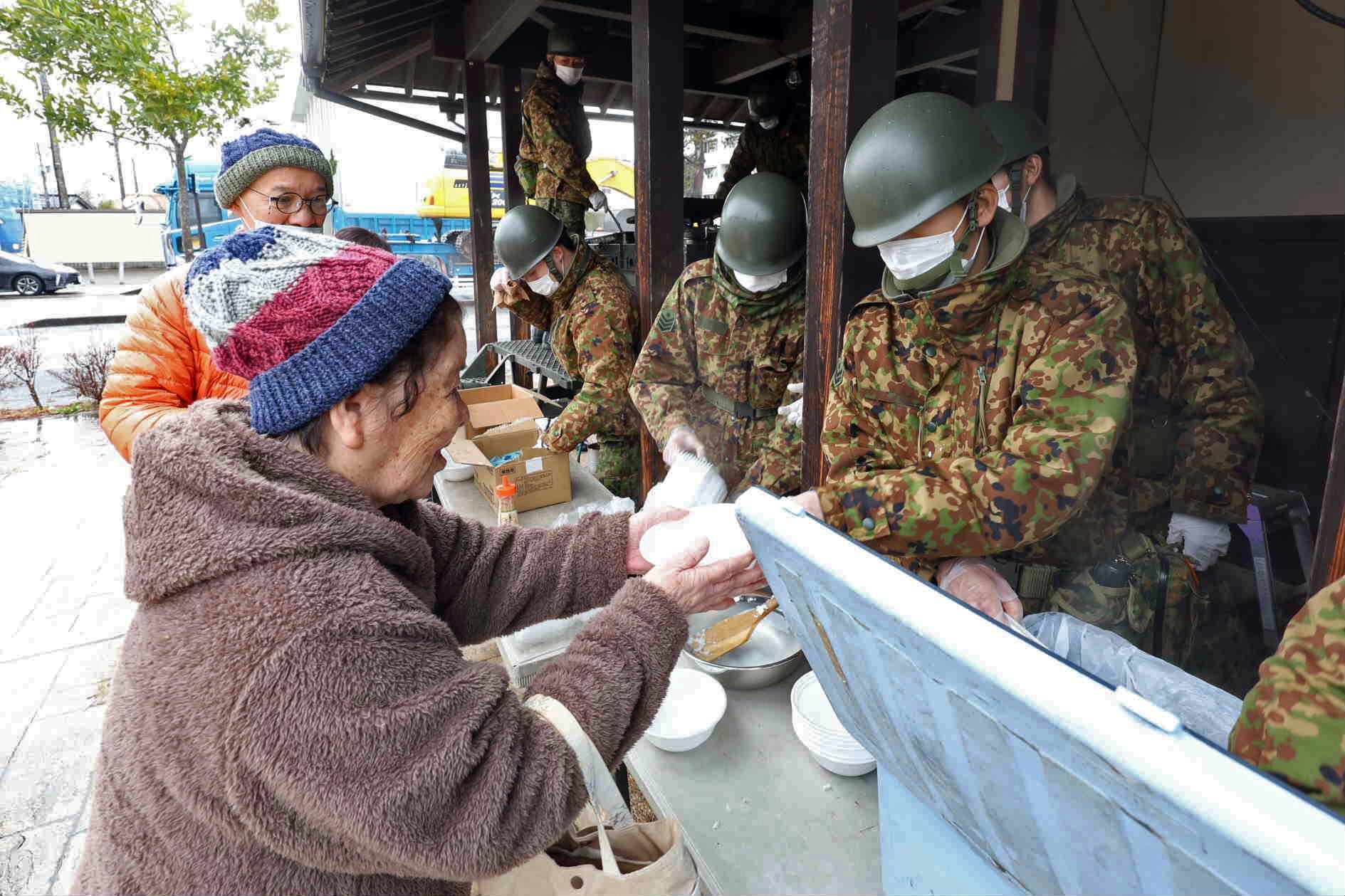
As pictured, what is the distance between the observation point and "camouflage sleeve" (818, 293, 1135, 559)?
1.69 metres

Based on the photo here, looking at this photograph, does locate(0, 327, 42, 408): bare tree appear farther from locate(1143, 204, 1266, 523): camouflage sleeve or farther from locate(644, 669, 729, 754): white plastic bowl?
locate(1143, 204, 1266, 523): camouflage sleeve

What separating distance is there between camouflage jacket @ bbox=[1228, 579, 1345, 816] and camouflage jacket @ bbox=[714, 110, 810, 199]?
5.98 metres

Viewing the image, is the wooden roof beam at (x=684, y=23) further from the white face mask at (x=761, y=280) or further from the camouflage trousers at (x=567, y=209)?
the white face mask at (x=761, y=280)

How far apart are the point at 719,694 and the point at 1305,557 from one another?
2.57 metres

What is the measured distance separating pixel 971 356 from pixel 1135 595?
34.6 inches

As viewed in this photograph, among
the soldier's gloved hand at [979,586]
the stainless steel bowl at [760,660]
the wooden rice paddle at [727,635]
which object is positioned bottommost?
the stainless steel bowl at [760,660]

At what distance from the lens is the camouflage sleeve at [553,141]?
5.69 m

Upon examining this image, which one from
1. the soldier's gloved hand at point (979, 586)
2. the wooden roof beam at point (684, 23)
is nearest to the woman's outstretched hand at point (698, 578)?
the soldier's gloved hand at point (979, 586)

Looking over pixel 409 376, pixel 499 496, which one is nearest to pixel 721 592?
pixel 409 376

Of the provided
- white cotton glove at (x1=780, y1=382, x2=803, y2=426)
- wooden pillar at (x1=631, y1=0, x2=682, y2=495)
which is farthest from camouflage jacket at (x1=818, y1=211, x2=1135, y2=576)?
wooden pillar at (x1=631, y1=0, x2=682, y2=495)

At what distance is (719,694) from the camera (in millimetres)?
1897

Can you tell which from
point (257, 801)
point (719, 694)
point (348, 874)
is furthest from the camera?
point (719, 694)

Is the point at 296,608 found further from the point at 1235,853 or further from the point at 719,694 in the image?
the point at 719,694

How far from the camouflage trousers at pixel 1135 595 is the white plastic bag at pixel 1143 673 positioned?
718 mm
